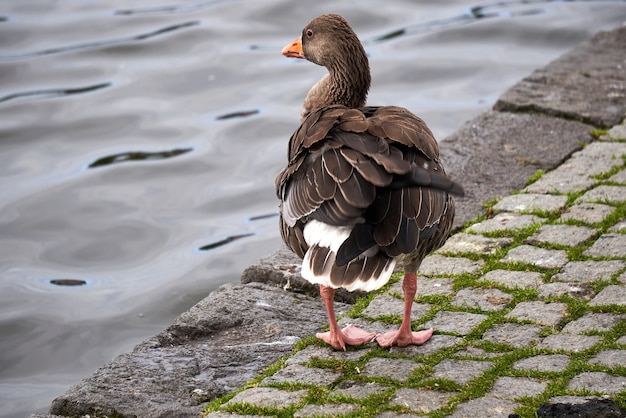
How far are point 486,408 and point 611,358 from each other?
72 centimetres

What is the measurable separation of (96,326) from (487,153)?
3.34m

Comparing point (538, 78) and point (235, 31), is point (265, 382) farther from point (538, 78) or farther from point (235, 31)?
point (235, 31)

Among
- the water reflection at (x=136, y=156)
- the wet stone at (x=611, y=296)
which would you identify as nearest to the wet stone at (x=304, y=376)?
the wet stone at (x=611, y=296)

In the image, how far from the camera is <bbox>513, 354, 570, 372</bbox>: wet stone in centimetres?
426

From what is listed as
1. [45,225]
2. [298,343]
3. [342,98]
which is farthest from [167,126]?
[298,343]

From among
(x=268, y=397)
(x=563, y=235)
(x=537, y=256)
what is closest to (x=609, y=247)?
(x=563, y=235)

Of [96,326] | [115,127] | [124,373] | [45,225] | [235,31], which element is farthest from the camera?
[235,31]

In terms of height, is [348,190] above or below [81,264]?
above

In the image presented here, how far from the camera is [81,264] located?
809cm

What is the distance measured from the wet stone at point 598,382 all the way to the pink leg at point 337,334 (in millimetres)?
1078

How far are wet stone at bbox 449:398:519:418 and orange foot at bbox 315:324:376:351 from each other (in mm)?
816

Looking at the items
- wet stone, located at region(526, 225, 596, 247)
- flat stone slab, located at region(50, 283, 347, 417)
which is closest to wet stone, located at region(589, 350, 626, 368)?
wet stone, located at region(526, 225, 596, 247)

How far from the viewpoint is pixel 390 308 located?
517cm

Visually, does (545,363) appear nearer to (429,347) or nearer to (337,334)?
(429,347)
